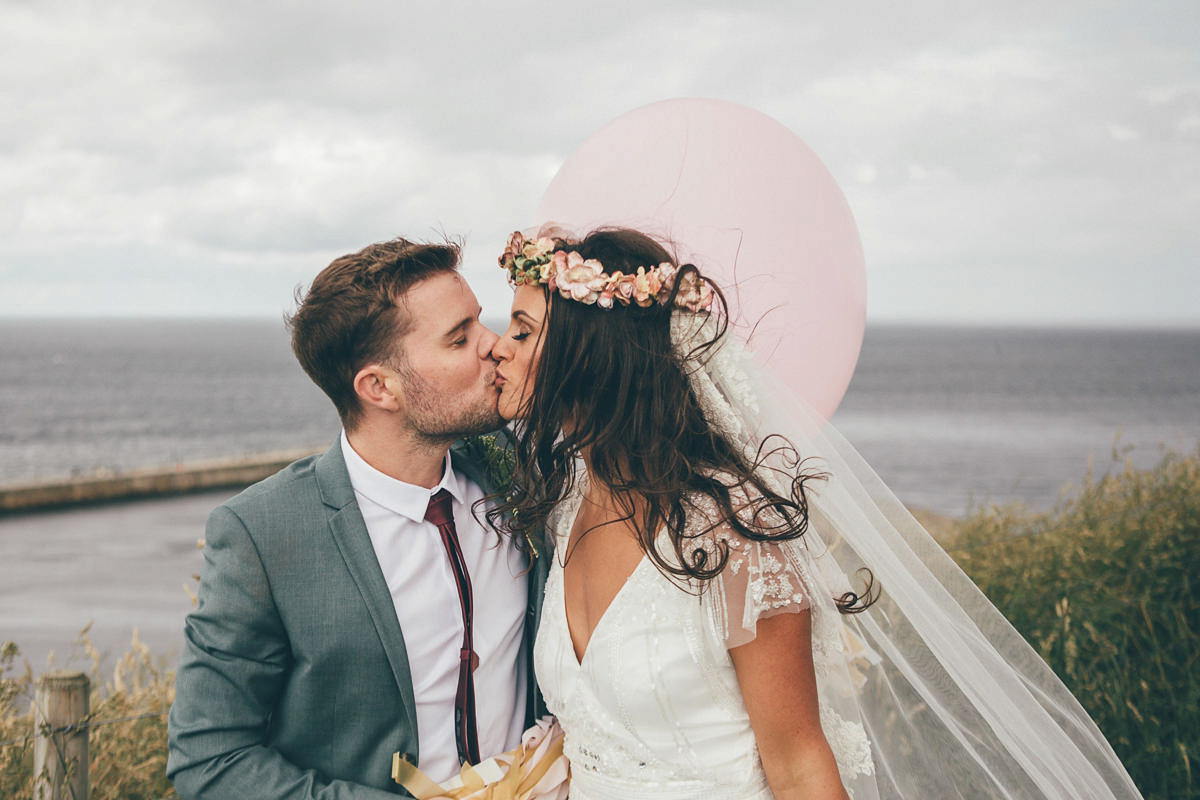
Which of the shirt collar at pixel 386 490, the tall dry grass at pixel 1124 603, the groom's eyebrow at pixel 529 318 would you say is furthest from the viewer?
the tall dry grass at pixel 1124 603

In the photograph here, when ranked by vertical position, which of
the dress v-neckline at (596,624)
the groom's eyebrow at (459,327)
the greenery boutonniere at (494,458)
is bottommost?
the dress v-neckline at (596,624)

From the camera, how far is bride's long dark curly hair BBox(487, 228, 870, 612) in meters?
2.06

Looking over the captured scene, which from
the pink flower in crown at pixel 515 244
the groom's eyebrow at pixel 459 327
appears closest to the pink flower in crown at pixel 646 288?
the pink flower in crown at pixel 515 244

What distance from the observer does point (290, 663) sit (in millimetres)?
2182

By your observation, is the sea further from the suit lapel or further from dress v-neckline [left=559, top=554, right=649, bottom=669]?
dress v-neckline [left=559, top=554, right=649, bottom=669]

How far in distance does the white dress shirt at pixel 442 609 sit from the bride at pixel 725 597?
15cm

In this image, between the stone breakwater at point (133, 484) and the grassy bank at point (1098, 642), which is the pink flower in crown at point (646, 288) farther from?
the stone breakwater at point (133, 484)

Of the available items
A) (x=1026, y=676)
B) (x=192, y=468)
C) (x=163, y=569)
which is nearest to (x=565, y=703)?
(x=1026, y=676)

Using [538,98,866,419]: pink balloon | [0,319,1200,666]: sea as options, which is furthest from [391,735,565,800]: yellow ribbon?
[0,319,1200,666]: sea

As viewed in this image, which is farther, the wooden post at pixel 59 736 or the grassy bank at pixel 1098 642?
the grassy bank at pixel 1098 642

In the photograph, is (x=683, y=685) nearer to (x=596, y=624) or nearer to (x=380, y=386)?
(x=596, y=624)

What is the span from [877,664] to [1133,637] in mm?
2704

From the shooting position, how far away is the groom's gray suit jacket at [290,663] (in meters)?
2.07

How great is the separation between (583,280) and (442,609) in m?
0.90
